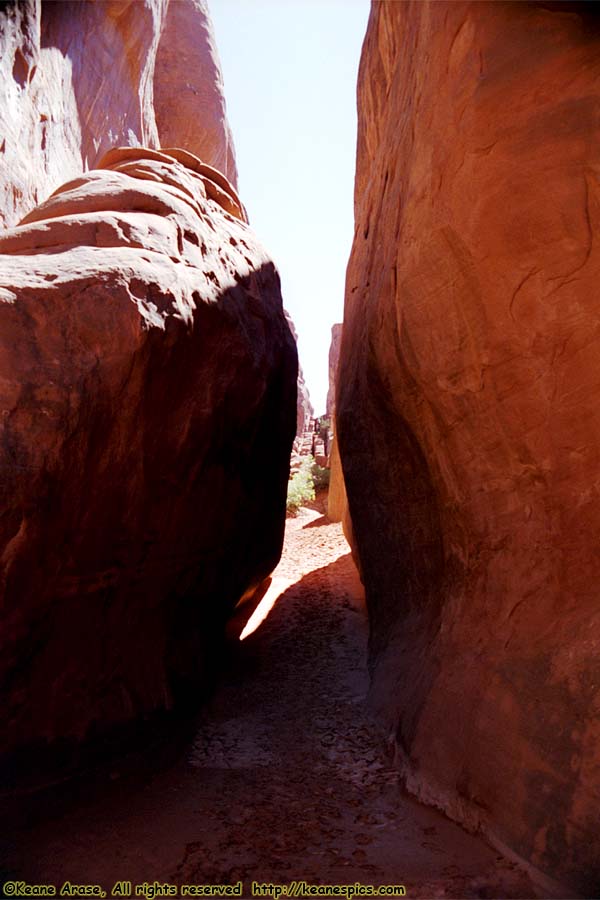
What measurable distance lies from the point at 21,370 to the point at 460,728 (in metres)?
3.96

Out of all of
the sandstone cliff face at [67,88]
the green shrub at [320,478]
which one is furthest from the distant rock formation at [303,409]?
the sandstone cliff face at [67,88]

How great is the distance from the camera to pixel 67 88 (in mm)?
10062

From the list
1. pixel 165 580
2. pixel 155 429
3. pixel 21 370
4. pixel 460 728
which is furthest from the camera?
pixel 165 580

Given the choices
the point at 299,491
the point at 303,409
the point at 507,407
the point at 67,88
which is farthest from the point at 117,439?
the point at 303,409

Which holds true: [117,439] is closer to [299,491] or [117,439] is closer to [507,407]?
[507,407]

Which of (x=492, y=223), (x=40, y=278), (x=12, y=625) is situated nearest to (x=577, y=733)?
(x=492, y=223)

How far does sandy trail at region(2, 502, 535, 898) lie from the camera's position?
136 inches

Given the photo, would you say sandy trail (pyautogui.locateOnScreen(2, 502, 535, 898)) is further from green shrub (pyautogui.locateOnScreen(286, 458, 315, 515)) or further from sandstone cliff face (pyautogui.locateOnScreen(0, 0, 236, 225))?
green shrub (pyautogui.locateOnScreen(286, 458, 315, 515))

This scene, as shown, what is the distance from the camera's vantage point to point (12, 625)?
3.85m

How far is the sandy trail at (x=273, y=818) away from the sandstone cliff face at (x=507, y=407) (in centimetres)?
35

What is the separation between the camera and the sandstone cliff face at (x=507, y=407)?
346 cm

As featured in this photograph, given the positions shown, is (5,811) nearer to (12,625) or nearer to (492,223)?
(12,625)

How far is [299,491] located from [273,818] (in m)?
16.0

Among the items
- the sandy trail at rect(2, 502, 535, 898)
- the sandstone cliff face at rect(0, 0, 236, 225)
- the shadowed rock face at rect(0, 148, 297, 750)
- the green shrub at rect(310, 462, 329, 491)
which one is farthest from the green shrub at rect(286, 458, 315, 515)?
the shadowed rock face at rect(0, 148, 297, 750)
